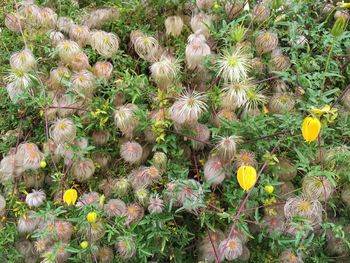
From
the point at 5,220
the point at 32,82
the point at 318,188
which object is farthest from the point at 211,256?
the point at 32,82

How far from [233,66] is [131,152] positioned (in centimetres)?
45

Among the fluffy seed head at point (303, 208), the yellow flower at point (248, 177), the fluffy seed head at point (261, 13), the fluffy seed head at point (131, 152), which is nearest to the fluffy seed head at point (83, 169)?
the fluffy seed head at point (131, 152)

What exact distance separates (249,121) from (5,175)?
34.8 inches

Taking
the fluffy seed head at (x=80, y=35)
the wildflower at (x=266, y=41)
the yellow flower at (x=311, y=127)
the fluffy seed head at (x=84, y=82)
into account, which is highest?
the yellow flower at (x=311, y=127)

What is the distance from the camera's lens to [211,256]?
1.51 meters

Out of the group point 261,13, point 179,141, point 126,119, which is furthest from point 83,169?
point 261,13

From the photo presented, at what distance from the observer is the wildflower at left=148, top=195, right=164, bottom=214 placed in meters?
1.46

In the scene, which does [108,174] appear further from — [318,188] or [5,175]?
[318,188]

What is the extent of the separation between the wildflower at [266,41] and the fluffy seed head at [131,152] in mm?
587

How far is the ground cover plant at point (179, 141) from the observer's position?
1427 mm

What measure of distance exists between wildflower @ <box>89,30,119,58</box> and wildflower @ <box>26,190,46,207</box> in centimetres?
56

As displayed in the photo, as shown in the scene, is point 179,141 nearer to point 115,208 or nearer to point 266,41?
point 115,208

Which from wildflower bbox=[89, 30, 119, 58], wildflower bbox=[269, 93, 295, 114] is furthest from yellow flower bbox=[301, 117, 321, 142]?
wildflower bbox=[89, 30, 119, 58]

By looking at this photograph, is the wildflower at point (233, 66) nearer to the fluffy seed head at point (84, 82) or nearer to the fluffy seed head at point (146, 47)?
the fluffy seed head at point (146, 47)
